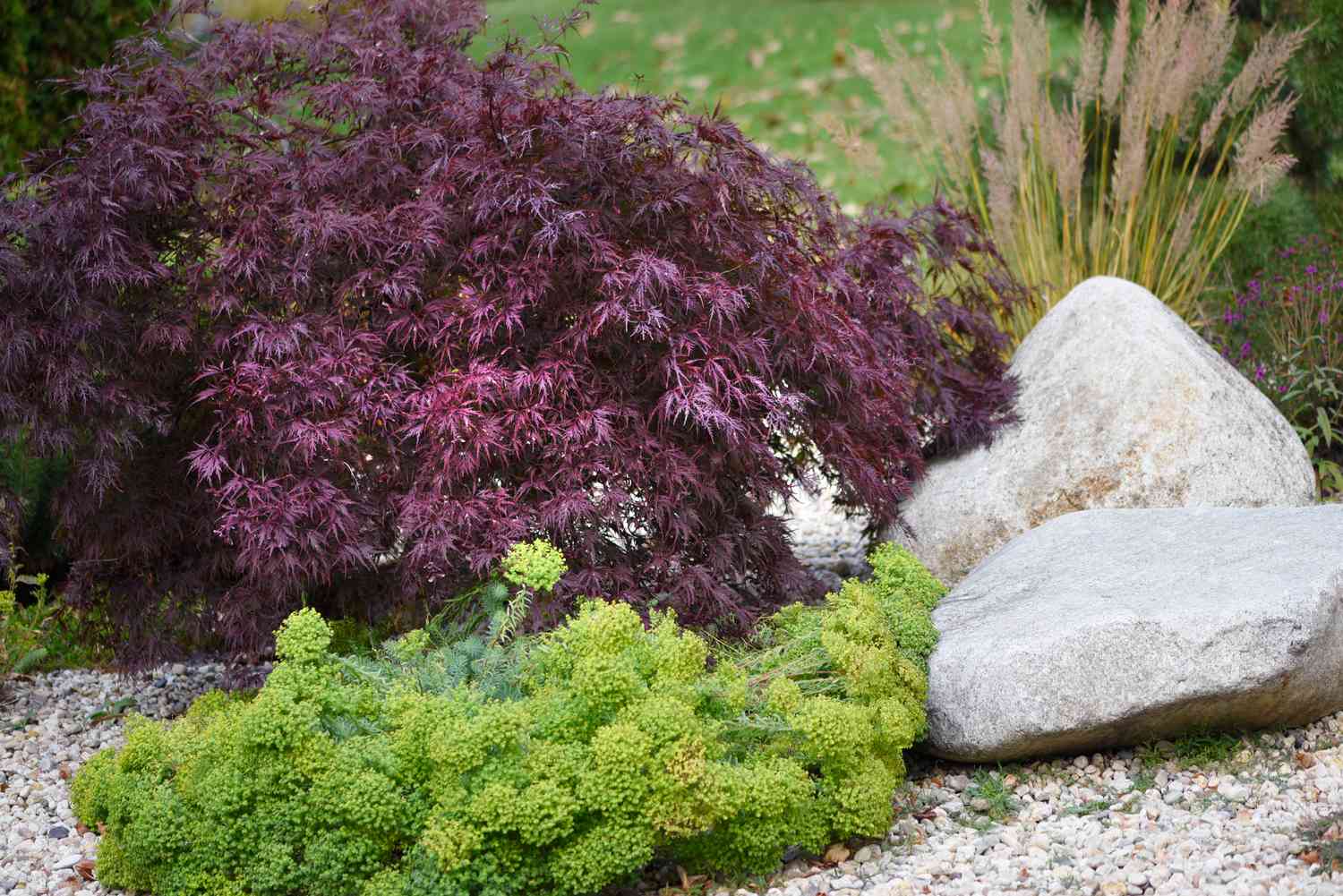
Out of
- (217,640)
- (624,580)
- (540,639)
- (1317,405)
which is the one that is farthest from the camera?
(1317,405)

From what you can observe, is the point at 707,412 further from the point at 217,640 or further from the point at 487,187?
the point at 217,640

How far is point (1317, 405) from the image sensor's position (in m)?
4.47

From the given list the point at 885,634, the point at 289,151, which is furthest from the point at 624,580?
the point at 289,151

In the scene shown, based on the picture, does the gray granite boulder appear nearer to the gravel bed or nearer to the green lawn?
the gravel bed

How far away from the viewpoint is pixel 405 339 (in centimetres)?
312

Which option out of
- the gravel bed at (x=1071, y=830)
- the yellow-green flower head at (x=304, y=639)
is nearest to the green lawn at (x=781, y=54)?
the gravel bed at (x=1071, y=830)

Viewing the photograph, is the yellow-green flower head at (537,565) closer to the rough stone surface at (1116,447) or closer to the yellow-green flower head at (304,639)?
the yellow-green flower head at (304,639)

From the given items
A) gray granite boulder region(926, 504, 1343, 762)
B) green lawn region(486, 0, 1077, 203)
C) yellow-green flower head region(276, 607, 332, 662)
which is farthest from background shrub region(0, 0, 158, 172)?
green lawn region(486, 0, 1077, 203)

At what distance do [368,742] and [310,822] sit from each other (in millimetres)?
189

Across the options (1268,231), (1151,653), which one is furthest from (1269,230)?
(1151,653)

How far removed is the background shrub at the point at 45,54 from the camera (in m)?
4.59

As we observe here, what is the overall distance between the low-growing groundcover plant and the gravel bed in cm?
174

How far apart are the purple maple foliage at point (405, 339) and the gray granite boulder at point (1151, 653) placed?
2.15 ft

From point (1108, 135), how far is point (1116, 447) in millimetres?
1685
